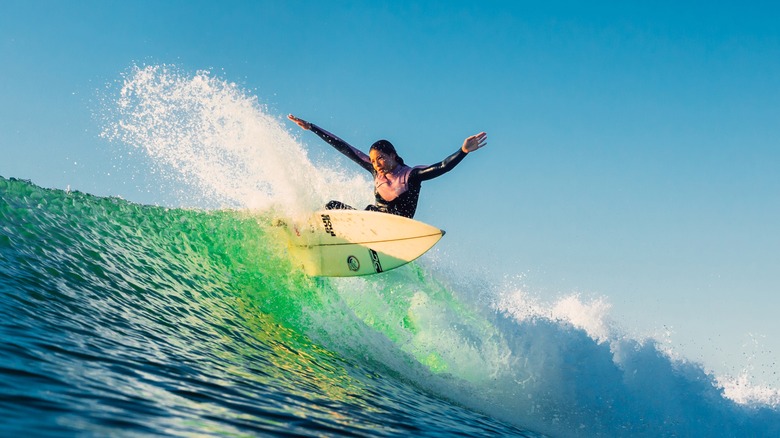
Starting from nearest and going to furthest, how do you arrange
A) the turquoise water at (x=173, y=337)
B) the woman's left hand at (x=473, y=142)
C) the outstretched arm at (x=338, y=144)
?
the turquoise water at (x=173, y=337)
the woman's left hand at (x=473, y=142)
the outstretched arm at (x=338, y=144)

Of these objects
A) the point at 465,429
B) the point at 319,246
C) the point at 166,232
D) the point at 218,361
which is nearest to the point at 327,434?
the point at 218,361

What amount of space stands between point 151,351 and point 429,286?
6967mm

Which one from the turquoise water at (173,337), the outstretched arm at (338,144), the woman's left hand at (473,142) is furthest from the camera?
the outstretched arm at (338,144)

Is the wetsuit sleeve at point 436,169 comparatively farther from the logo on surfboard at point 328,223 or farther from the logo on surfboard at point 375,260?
the logo on surfboard at point 328,223

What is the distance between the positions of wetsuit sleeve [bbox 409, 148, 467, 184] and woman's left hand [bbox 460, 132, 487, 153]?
0.09 meters

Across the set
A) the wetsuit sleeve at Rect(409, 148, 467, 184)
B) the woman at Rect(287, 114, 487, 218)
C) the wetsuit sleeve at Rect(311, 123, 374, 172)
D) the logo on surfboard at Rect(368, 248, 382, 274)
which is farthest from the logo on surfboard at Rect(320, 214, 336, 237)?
the wetsuit sleeve at Rect(409, 148, 467, 184)

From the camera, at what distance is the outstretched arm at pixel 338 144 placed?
9219 mm

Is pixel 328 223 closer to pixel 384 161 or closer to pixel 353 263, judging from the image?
pixel 353 263

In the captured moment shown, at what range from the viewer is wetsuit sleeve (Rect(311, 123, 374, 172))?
30.1 feet

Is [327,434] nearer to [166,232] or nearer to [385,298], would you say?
[385,298]

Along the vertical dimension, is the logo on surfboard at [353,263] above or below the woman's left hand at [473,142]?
below

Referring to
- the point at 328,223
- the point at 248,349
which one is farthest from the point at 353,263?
the point at 248,349

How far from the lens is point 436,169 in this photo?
26.9ft

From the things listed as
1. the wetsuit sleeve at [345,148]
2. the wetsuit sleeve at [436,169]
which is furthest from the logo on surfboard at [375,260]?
the wetsuit sleeve at [345,148]
